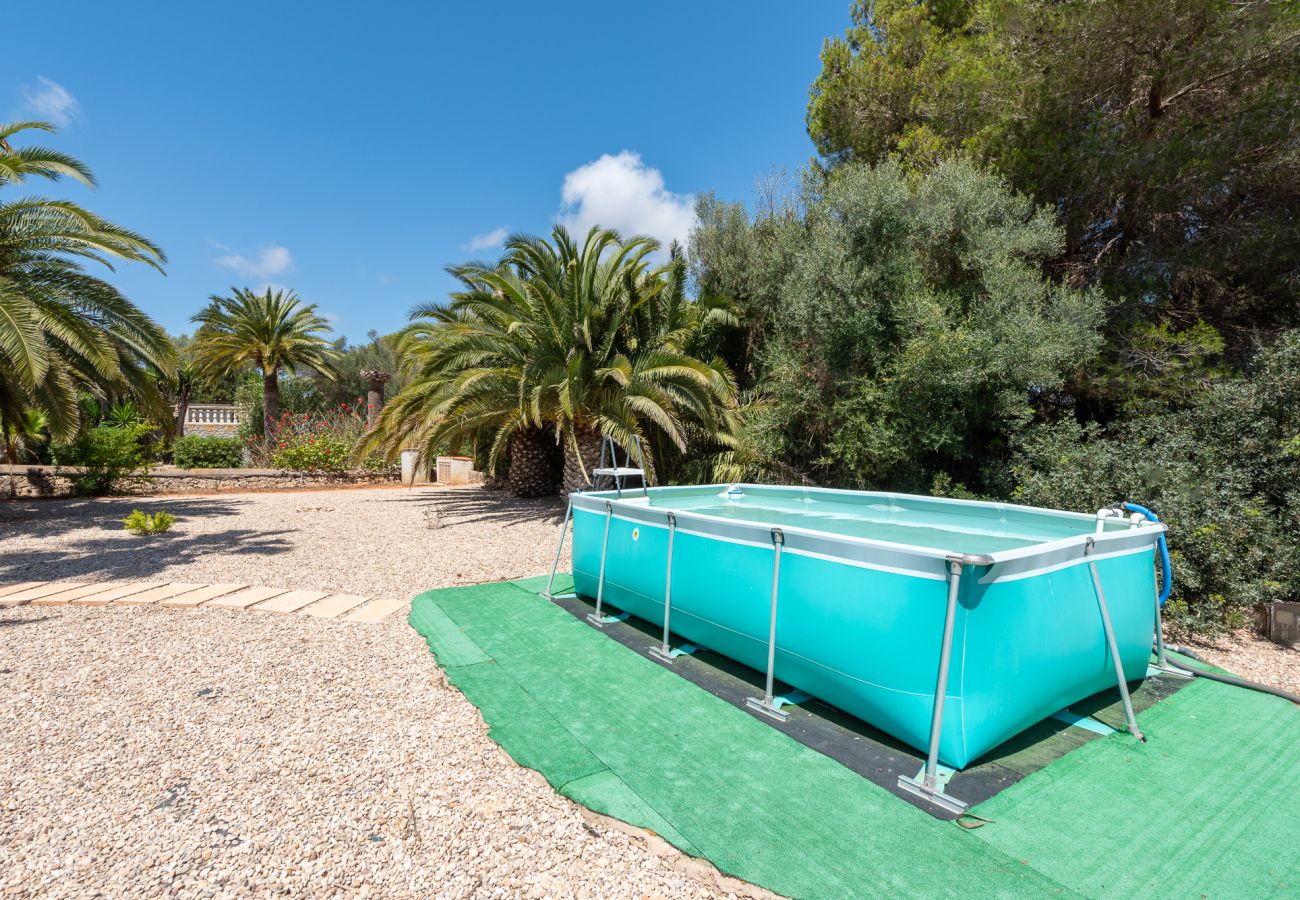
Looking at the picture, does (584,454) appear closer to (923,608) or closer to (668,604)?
(668,604)

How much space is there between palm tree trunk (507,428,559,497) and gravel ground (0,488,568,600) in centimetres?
61

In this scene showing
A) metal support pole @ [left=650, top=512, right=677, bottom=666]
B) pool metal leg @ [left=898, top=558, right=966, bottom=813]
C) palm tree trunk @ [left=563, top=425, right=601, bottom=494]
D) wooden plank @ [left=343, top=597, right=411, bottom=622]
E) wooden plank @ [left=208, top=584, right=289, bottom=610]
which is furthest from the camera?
palm tree trunk @ [left=563, top=425, right=601, bottom=494]

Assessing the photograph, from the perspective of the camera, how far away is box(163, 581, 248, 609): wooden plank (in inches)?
211

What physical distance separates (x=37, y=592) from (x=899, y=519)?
26.3 ft

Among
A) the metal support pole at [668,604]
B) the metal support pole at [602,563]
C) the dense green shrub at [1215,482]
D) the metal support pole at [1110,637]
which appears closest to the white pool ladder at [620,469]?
the metal support pole at [602,563]

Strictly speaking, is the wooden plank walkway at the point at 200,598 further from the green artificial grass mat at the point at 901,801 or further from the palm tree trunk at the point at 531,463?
the palm tree trunk at the point at 531,463

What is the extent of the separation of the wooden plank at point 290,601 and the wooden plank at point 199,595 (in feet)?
1.84

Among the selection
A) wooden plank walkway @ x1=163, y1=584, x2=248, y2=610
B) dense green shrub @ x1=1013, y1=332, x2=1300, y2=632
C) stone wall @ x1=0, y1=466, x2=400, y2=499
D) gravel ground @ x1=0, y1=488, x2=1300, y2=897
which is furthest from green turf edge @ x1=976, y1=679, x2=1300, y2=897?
stone wall @ x1=0, y1=466, x2=400, y2=499

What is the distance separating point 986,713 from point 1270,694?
2.54 m

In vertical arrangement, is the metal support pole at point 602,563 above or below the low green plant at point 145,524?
above

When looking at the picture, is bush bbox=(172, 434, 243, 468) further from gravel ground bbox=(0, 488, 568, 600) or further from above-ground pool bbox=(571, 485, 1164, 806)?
above-ground pool bbox=(571, 485, 1164, 806)

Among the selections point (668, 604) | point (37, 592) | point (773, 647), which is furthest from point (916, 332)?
point (37, 592)

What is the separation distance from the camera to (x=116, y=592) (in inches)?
221

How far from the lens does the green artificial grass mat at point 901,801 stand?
2.16 m
